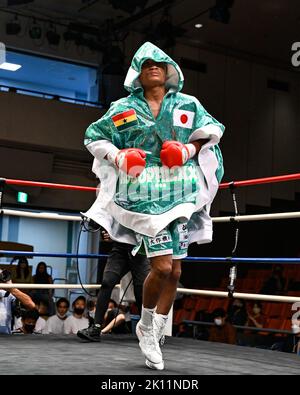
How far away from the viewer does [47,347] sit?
2404mm

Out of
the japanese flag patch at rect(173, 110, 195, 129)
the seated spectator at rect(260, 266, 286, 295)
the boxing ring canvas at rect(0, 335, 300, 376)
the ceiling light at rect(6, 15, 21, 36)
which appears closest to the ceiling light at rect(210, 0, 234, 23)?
the ceiling light at rect(6, 15, 21, 36)

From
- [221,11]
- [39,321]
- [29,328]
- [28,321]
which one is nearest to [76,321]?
[39,321]

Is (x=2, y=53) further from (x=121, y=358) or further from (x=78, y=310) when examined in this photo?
(x=121, y=358)

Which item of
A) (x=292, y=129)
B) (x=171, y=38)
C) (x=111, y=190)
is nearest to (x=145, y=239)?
(x=111, y=190)

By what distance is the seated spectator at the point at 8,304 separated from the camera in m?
3.02

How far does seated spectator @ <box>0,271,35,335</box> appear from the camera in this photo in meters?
3.02

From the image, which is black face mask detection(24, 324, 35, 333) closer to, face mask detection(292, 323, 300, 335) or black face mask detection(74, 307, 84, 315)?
black face mask detection(74, 307, 84, 315)

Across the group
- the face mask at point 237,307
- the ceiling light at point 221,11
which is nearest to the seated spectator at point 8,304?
the face mask at point 237,307

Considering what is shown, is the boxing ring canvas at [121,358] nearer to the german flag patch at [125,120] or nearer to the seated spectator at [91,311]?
the seated spectator at [91,311]

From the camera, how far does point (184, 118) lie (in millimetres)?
2111

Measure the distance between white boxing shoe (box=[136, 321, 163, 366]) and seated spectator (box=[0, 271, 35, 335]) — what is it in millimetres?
1154

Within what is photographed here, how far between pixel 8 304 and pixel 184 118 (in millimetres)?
1620

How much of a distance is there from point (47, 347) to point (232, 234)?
26.6ft
